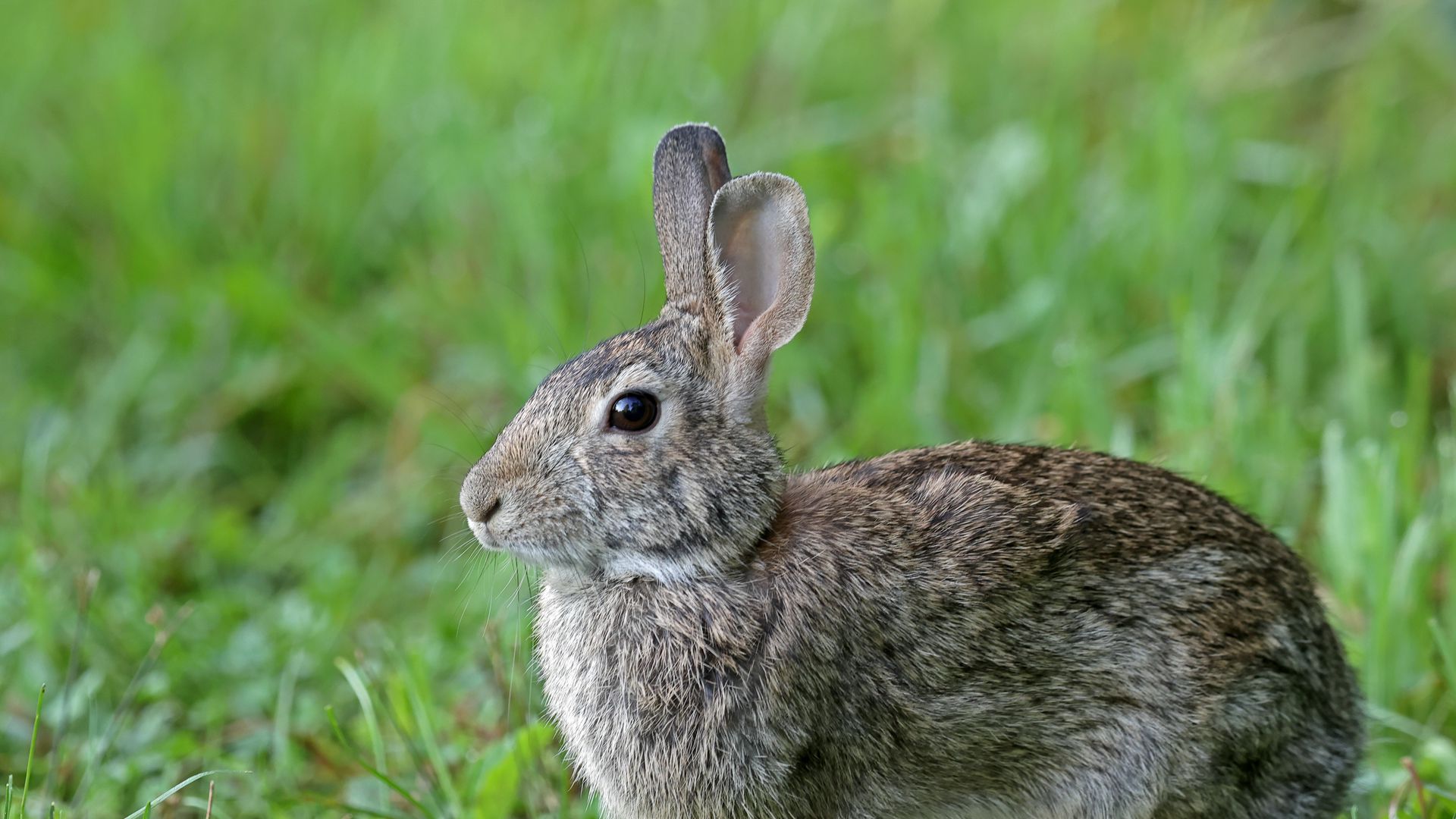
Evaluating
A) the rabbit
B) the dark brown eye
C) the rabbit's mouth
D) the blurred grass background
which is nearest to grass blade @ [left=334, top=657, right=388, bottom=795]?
the blurred grass background

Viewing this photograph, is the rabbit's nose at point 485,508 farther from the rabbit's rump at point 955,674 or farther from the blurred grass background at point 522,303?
the blurred grass background at point 522,303

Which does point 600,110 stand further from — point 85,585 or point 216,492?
point 85,585

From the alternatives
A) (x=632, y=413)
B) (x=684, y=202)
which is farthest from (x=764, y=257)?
(x=632, y=413)

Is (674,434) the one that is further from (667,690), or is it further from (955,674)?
(955,674)

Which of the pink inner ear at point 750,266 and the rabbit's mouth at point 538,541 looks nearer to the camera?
the rabbit's mouth at point 538,541

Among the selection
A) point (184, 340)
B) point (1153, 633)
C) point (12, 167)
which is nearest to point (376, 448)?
point (184, 340)

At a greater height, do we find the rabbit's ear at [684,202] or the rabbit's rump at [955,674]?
the rabbit's ear at [684,202]

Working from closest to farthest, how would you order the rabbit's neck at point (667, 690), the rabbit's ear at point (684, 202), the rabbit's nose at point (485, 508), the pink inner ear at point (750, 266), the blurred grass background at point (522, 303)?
the rabbit's neck at point (667, 690), the rabbit's nose at point (485, 508), the pink inner ear at point (750, 266), the rabbit's ear at point (684, 202), the blurred grass background at point (522, 303)

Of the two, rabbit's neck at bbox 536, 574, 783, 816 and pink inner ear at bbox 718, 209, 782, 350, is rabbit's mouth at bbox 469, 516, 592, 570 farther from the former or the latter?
pink inner ear at bbox 718, 209, 782, 350

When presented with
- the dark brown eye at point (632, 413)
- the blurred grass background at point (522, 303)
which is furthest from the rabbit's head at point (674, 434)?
the blurred grass background at point (522, 303)

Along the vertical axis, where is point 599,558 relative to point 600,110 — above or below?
below
